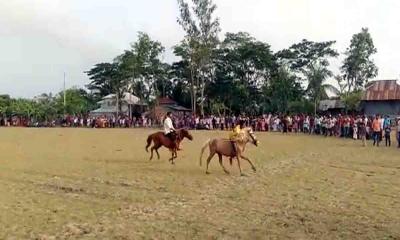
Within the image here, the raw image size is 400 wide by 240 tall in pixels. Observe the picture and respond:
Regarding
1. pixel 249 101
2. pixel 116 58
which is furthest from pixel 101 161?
pixel 116 58

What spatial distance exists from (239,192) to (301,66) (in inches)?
2195

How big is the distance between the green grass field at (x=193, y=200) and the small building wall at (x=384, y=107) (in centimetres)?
4047

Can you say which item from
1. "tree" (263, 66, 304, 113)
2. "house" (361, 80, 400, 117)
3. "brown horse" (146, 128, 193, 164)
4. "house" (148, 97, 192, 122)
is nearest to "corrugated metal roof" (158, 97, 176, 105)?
"house" (148, 97, 192, 122)

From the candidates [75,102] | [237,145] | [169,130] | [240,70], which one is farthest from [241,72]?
[237,145]

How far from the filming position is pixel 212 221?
31.9 ft

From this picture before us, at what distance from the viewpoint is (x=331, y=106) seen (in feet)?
214

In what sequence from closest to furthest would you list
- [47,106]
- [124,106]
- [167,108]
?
[167,108], [47,106], [124,106]

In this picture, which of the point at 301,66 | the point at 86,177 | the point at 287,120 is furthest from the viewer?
the point at 301,66

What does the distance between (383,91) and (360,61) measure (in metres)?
6.22

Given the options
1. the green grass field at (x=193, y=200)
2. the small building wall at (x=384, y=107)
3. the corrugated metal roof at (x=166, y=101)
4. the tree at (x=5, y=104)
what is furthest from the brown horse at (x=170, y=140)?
the tree at (x=5, y=104)

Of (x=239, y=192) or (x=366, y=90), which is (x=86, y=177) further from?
(x=366, y=90)

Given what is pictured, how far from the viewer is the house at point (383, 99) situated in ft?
191

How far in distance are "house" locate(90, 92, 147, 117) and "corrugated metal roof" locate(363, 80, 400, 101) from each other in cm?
3287

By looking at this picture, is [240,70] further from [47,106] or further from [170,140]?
[170,140]
